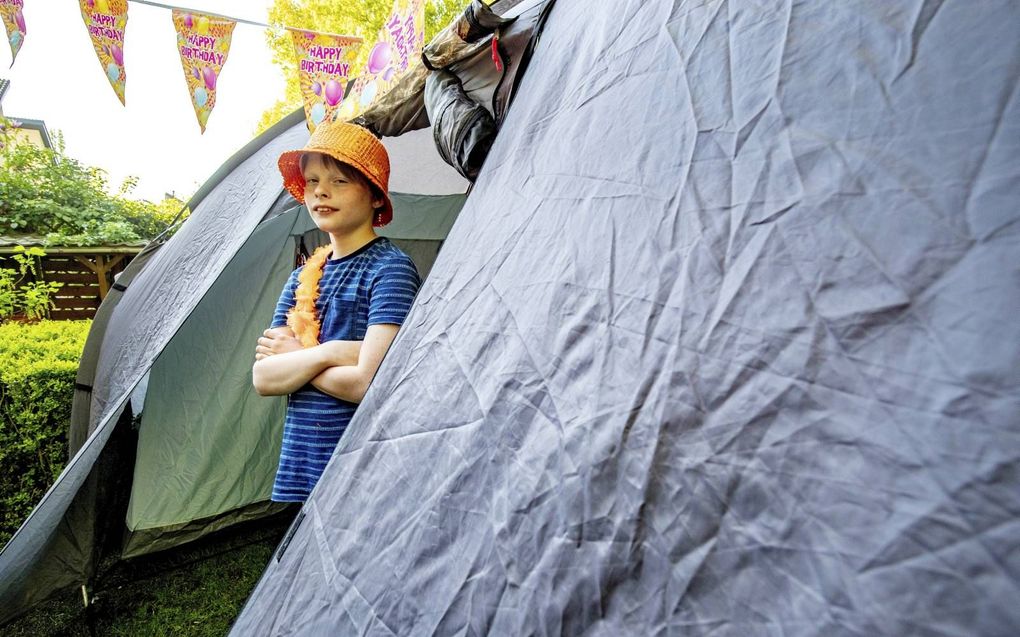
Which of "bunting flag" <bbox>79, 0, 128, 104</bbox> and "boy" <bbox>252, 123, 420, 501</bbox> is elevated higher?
"bunting flag" <bbox>79, 0, 128, 104</bbox>

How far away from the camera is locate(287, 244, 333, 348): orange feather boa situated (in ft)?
3.93

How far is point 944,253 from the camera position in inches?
16.1

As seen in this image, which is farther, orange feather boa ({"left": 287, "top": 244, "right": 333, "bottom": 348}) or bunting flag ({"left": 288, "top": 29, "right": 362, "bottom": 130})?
bunting flag ({"left": 288, "top": 29, "right": 362, "bottom": 130})

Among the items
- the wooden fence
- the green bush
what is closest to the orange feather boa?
the green bush

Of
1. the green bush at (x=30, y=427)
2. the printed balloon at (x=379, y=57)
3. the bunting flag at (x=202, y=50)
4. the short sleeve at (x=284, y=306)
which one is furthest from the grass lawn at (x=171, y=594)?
the bunting flag at (x=202, y=50)

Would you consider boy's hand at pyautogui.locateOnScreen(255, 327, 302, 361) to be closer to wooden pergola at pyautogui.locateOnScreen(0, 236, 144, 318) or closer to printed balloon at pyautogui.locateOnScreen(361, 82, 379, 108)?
printed balloon at pyautogui.locateOnScreen(361, 82, 379, 108)

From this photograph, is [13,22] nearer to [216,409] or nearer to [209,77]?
[209,77]

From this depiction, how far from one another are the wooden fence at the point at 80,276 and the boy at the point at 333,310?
28.0 ft

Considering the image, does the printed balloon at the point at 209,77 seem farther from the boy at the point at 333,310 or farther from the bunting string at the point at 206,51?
the boy at the point at 333,310

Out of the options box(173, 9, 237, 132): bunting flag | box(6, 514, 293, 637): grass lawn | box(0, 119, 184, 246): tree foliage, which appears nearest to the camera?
box(6, 514, 293, 637): grass lawn

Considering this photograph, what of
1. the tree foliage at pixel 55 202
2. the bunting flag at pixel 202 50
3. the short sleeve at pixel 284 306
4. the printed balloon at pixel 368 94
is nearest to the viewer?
→ the short sleeve at pixel 284 306

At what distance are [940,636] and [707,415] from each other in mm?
207

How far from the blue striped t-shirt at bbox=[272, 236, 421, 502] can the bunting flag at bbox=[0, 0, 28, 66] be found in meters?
2.70

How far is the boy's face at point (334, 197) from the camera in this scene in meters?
1.19
